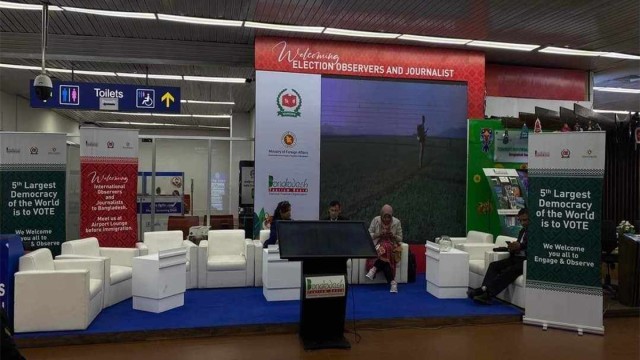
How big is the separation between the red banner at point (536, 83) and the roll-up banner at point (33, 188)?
765cm

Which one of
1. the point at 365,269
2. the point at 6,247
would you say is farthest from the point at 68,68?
the point at 365,269

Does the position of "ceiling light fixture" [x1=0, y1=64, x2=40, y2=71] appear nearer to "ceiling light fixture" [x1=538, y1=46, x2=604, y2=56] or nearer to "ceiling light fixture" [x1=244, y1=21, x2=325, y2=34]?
"ceiling light fixture" [x1=244, y1=21, x2=325, y2=34]

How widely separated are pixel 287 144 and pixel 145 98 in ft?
7.63

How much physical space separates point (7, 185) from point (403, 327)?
532cm

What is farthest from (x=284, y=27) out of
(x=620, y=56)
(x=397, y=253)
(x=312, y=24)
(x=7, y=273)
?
(x=620, y=56)

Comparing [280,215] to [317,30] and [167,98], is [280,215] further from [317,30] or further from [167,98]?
[317,30]

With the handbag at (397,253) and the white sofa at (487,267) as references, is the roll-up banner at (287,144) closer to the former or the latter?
the handbag at (397,253)

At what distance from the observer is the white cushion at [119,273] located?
18.7 ft

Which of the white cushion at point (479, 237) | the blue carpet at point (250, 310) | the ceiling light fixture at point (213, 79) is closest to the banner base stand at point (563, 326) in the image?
the blue carpet at point (250, 310)

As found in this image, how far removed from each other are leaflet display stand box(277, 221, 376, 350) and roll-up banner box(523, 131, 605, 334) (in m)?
2.30

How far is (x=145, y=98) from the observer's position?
7.25 metres

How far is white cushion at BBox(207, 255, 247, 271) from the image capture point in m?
6.60

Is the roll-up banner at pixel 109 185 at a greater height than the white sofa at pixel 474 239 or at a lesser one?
greater

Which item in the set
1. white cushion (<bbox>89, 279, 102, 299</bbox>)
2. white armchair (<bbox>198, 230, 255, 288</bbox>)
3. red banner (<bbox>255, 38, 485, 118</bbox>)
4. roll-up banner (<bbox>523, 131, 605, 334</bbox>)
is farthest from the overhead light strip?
white cushion (<bbox>89, 279, 102, 299</bbox>)
